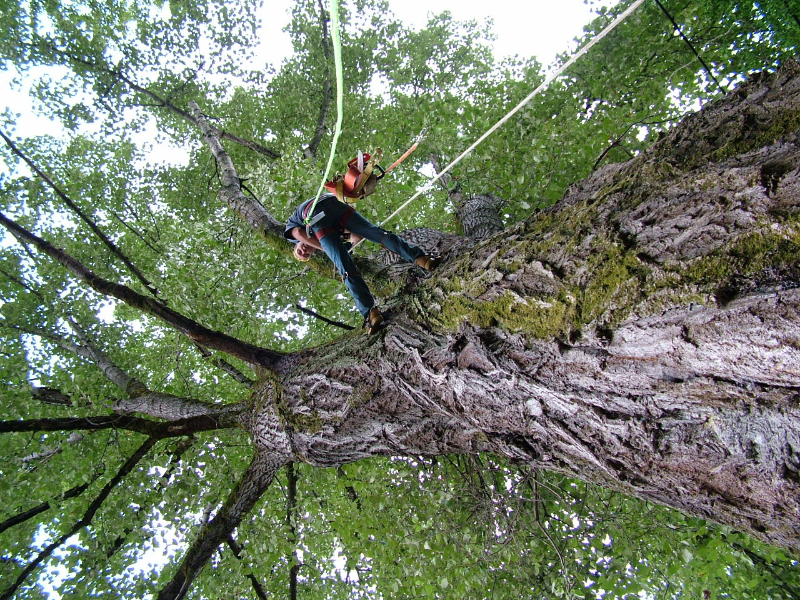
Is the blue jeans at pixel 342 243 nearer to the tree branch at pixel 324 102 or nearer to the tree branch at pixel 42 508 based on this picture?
the tree branch at pixel 42 508

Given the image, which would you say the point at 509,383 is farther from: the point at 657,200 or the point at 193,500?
the point at 193,500

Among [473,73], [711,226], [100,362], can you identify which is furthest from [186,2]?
[711,226]

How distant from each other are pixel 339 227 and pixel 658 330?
297cm

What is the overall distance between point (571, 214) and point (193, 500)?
536 cm

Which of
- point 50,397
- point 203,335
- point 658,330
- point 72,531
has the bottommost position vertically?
point 658,330

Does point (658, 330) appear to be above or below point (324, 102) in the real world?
below

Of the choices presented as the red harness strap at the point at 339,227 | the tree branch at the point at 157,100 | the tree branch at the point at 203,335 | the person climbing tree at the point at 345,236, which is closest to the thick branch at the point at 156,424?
the tree branch at the point at 203,335

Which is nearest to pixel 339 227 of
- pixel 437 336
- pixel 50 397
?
pixel 437 336

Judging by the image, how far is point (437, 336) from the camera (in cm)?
282

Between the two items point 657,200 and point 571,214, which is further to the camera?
point 571,214

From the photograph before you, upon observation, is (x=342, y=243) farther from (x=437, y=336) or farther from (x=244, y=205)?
(x=244, y=205)

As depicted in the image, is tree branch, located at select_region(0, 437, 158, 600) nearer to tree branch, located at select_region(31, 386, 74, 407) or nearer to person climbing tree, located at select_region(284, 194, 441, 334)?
tree branch, located at select_region(31, 386, 74, 407)

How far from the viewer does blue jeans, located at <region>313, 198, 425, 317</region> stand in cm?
361

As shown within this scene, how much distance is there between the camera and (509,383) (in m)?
2.33
